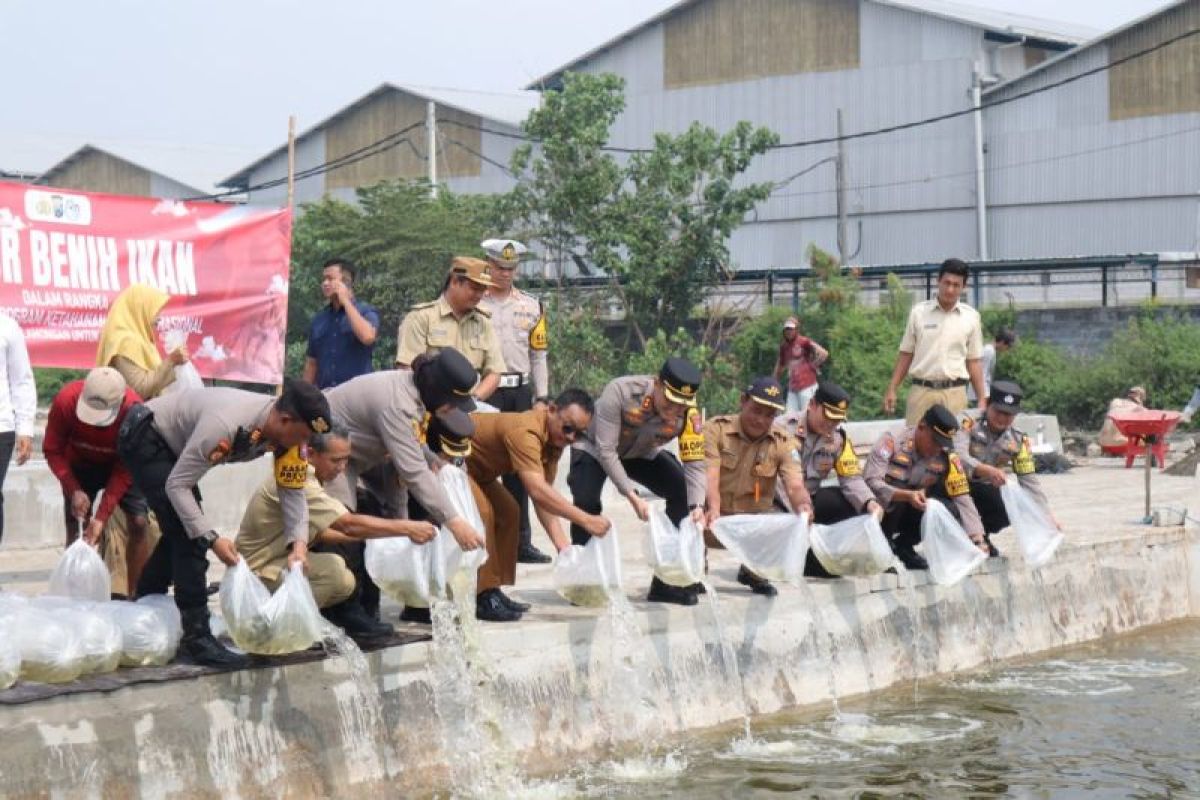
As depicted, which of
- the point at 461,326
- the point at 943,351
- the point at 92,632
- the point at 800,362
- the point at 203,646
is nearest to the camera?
the point at 92,632

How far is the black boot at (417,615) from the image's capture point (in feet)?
24.6

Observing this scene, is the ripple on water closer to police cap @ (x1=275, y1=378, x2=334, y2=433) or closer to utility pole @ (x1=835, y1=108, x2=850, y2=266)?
police cap @ (x1=275, y1=378, x2=334, y2=433)

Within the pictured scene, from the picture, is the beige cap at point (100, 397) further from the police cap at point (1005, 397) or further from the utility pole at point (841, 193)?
the utility pole at point (841, 193)

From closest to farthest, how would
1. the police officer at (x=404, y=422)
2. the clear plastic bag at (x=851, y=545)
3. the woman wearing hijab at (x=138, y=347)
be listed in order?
the police officer at (x=404, y=422) < the woman wearing hijab at (x=138, y=347) < the clear plastic bag at (x=851, y=545)

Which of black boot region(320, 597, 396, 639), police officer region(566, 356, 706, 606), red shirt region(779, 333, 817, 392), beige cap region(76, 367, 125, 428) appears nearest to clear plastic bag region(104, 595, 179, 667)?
black boot region(320, 597, 396, 639)

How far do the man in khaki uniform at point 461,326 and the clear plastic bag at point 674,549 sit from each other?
54.4 inches

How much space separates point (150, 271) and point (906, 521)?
5330 mm

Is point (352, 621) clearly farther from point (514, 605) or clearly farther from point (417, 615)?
point (514, 605)

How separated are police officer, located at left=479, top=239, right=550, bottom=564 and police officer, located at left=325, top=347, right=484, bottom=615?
2149 mm

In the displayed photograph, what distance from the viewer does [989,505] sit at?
10.1 m

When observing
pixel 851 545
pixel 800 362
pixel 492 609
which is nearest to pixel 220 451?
pixel 492 609

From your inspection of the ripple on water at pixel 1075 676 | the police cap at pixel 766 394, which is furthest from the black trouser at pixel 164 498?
the ripple on water at pixel 1075 676

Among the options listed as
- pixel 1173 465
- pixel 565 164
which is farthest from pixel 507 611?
pixel 565 164

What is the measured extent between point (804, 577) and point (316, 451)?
3522mm
